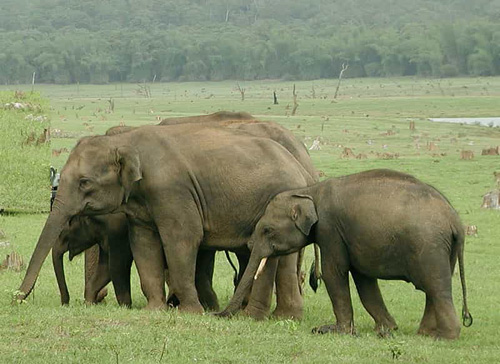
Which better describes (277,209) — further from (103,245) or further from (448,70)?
(448,70)

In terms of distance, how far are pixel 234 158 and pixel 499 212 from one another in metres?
12.3

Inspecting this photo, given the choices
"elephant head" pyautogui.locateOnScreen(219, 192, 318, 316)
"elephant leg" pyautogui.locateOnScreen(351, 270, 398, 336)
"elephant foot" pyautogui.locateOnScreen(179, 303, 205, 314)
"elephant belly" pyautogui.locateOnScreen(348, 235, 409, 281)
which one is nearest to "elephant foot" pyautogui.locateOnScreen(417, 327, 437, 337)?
"elephant leg" pyautogui.locateOnScreen(351, 270, 398, 336)

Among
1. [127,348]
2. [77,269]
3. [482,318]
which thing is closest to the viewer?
[127,348]

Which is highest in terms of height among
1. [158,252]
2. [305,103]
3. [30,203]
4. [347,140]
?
[158,252]

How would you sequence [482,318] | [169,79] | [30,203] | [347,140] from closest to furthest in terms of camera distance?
[482,318], [30,203], [347,140], [169,79]

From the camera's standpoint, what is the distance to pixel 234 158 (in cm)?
1139

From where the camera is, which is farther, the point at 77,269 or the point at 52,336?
the point at 77,269

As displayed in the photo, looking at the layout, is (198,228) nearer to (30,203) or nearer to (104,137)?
(104,137)

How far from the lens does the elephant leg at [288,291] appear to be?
1148 centimetres

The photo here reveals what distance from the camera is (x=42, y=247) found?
10.8 meters

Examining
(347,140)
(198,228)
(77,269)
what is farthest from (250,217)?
(347,140)

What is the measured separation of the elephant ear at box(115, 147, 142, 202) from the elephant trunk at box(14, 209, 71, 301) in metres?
0.63

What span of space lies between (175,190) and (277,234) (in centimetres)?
115

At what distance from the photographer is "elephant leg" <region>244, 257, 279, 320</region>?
442 inches
